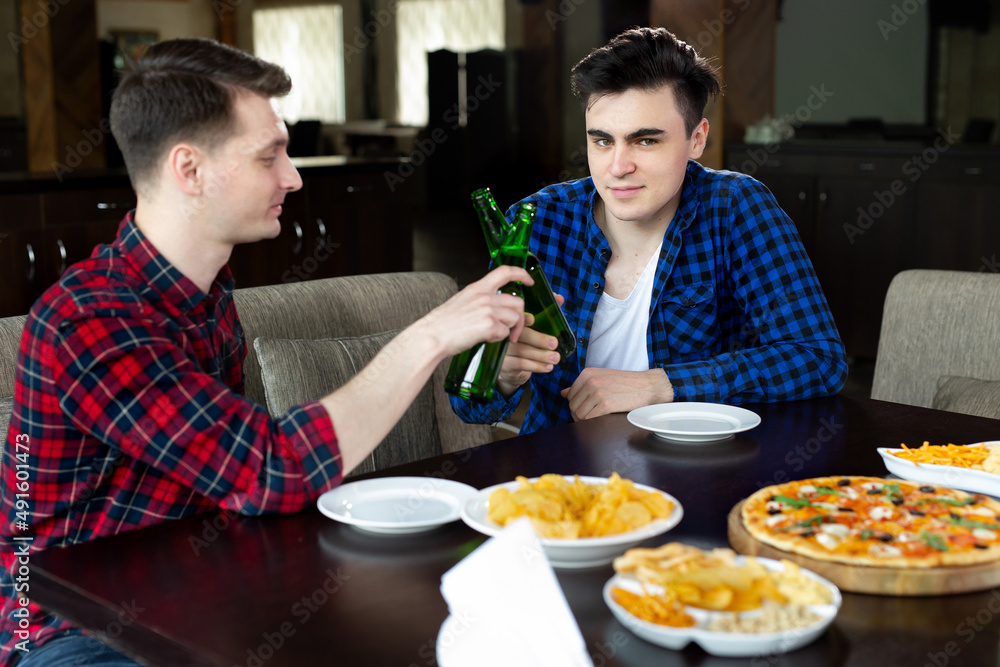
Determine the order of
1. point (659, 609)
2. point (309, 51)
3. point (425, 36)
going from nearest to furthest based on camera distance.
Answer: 1. point (659, 609)
2. point (425, 36)
3. point (309, 51)

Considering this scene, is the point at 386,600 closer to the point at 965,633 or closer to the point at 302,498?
the point at 302,498

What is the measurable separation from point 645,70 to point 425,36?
1053 cm

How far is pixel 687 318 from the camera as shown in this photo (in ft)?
6.61

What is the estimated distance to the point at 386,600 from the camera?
103 centimetres

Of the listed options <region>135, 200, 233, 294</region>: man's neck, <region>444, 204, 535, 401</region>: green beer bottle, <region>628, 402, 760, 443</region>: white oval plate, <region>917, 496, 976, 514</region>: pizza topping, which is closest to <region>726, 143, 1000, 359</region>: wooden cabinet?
<region>628, 402, 760, 443</region>: white oval plate

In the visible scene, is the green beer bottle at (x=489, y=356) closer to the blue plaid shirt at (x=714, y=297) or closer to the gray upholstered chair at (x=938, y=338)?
the blue plaid shirt at (x=714, y=297)

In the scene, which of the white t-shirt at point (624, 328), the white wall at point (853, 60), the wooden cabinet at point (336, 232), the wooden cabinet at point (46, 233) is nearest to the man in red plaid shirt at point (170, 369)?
the white t-shirt at point (624, 328)

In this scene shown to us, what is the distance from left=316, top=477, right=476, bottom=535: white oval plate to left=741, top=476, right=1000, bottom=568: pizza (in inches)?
13.8

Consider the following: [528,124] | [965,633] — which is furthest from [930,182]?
[528,124]

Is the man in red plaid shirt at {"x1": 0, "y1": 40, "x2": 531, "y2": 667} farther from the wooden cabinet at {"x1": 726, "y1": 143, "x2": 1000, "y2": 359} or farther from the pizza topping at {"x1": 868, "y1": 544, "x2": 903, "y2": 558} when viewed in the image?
the wooden cabinet at {"x1": 726, "y1": 143, "x2": 1000, "y2": 359}

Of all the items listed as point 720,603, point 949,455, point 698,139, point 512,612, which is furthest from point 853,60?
point 512,612

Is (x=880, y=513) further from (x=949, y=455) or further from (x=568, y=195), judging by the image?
(x=568, y=195)

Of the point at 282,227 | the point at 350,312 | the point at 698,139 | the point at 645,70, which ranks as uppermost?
the point at 645,70

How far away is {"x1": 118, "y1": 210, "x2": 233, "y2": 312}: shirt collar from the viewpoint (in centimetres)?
131
